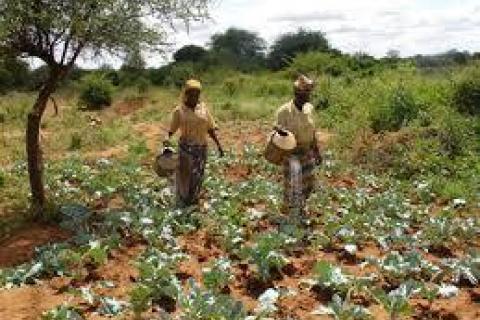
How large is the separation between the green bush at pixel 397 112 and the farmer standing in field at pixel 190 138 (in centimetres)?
899

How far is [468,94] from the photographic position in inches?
744

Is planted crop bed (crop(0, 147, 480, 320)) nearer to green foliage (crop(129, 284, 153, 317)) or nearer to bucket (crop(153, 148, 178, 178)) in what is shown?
green foliage (crop(129, 284, 153, 317))

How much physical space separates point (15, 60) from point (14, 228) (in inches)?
85.5

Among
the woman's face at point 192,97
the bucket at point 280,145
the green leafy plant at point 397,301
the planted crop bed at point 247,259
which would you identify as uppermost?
the woman's face at point 192,97

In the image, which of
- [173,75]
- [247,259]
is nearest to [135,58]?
[247,259]

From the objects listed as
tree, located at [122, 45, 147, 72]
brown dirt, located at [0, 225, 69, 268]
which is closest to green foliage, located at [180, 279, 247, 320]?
brown dirt, located at [0, 225, 69, 268]

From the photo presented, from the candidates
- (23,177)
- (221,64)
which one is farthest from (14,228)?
(221,64)

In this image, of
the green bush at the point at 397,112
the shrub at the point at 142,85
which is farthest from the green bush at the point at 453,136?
the shrub at the point at 142,85

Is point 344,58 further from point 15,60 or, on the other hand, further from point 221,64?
point 15,60

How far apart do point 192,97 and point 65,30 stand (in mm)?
1752

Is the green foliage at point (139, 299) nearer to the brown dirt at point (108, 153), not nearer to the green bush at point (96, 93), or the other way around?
the brown dirt at point (108, 153)

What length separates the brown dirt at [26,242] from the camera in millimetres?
9156

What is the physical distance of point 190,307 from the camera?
20.1 ft

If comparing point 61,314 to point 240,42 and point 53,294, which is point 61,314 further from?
point 240,42
